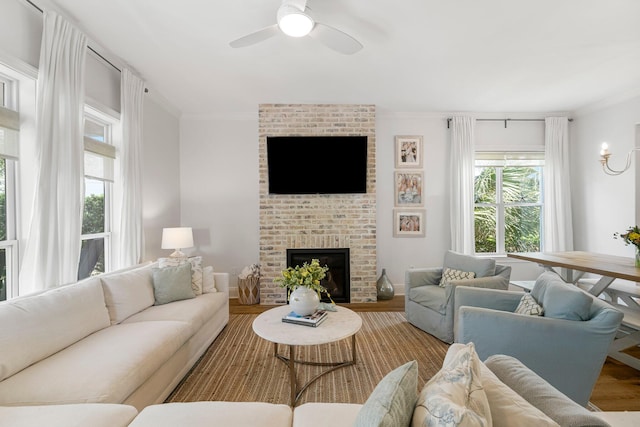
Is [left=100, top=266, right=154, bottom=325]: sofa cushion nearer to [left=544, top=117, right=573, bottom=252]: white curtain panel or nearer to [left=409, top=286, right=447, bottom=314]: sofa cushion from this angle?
[left=409, top=286, right=447, bottom=314]: sofa cushion

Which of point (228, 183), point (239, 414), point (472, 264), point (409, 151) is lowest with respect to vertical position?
point (239, 414)

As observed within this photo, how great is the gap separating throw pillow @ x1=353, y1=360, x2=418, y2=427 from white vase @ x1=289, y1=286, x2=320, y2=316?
1492mm

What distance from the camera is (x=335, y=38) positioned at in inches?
89.6

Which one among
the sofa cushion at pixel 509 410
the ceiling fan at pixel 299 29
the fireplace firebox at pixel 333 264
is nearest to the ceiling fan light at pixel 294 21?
the ceiling fan at pixel 299 29

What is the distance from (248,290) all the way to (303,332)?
232 cm

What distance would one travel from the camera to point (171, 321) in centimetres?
240

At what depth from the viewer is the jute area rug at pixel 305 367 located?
2.22 m

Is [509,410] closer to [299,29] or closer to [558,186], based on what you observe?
[299,29]

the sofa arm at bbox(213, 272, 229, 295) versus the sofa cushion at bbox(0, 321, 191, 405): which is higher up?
the sofa arm at bbox(213, 272, 229, 295)

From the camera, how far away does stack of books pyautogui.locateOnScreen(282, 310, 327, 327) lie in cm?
237

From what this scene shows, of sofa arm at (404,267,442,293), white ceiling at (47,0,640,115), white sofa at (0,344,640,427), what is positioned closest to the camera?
white sofa at (0,344,640,427)

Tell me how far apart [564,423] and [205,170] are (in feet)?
15.6

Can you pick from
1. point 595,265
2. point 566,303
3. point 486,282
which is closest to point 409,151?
point 486,282

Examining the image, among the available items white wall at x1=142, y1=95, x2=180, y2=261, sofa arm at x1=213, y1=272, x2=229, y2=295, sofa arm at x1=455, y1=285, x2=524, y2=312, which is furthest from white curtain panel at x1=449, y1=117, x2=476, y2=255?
white wall at x1=142, y1=95, x2=180, y2=261
